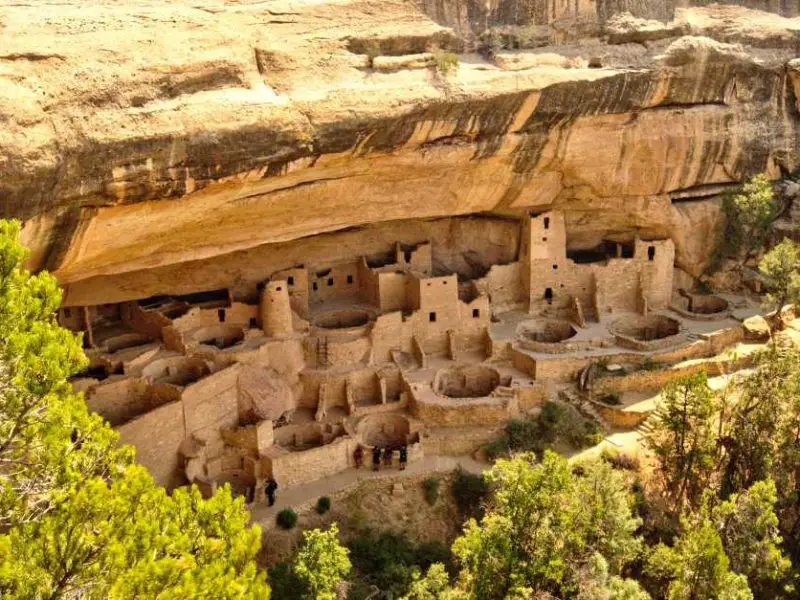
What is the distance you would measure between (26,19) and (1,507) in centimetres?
757

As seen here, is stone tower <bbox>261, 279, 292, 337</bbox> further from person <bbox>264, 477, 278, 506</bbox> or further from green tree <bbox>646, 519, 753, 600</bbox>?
green tree <bbox>646, 519, 753, 600</bbox>

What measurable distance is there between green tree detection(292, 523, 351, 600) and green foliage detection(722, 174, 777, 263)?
1311 centimetres

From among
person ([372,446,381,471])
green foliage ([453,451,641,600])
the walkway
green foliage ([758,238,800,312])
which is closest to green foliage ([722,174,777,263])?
green foliage ([758,238,800,312])

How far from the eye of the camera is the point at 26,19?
1177 centimetres

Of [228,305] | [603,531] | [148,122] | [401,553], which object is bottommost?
[401,553]

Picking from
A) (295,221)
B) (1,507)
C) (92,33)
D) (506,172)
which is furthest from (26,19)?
(506,172)

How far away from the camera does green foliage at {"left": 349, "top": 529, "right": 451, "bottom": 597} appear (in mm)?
14492

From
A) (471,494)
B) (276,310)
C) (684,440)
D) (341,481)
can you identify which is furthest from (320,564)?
(684,440)

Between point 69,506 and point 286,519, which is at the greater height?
point 69,506

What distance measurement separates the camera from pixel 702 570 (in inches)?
523

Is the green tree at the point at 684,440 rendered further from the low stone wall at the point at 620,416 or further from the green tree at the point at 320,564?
the green tree at the point at 320,564

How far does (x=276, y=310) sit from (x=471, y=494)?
5520 millimetres

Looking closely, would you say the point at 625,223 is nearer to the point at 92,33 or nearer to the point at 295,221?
the point at 295,221

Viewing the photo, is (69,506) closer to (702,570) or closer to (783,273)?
(702,570)
